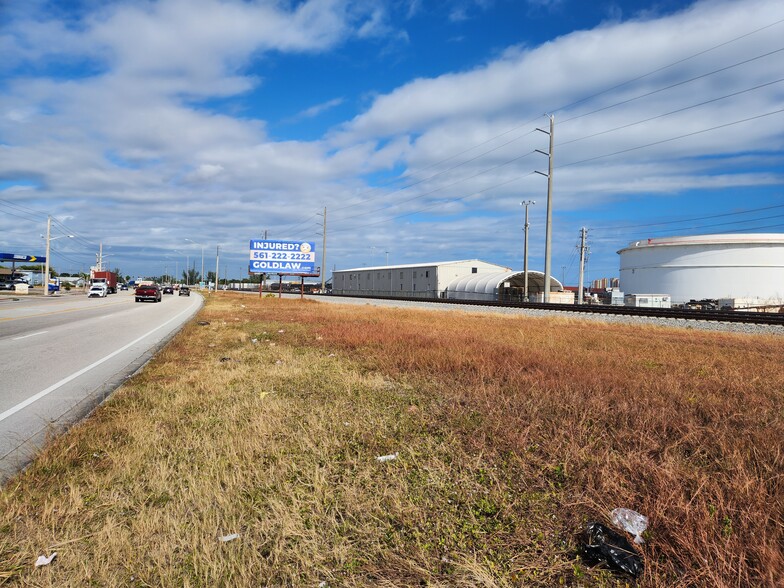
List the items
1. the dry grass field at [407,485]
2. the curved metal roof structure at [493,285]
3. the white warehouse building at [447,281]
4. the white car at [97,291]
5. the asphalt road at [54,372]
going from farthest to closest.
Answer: the white warehouse building at [447,281] → the curved metal roof structure at [493,285] → the white car at [97,291] → the asphalt road at [54,372] → the dry grass field at [407,485]

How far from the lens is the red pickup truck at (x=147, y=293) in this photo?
45.3 metres

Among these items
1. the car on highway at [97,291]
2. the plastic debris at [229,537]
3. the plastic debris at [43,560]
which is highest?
the car on highway at [97,291]

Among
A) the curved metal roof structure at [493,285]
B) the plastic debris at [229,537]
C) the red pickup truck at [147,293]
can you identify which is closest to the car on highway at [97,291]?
the red pickup truck at [147,293]

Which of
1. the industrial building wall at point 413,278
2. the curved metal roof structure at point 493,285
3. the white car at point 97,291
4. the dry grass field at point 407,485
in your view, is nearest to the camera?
the dry grass field at point 407,485

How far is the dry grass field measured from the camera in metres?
3.01

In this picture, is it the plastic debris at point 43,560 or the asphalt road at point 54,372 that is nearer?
the plastic debris at point 43,560

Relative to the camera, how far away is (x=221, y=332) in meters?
17.8

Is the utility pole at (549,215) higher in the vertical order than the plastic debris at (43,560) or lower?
higher

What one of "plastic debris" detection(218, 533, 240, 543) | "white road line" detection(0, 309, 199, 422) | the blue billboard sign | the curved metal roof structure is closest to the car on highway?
the blue billboard sign

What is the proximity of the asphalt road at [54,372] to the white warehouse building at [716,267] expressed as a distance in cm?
7388

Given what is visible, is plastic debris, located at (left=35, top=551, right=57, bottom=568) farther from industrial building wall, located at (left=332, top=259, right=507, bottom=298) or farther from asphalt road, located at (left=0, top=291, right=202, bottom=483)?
industrial building wall, located at (left=332, top=259, right=507, bottom=298)

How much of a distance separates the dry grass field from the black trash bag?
0.09 m

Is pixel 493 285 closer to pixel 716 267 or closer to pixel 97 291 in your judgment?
pixel 716 267

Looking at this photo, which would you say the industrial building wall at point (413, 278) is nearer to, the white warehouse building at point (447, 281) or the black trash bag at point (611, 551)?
the white warehouse building at point (447, 281)
